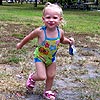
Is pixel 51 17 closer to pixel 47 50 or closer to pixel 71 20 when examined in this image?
pixel 47 50

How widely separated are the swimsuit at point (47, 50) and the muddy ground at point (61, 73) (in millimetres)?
474

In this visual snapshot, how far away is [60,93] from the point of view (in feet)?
15.6

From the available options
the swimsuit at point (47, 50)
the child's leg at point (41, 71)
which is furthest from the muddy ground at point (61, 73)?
the swimsuit at point (47, 50)

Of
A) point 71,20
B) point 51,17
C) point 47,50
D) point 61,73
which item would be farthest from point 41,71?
point 71,20

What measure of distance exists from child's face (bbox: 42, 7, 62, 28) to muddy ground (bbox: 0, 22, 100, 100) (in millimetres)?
909

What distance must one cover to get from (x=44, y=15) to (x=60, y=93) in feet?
3.51

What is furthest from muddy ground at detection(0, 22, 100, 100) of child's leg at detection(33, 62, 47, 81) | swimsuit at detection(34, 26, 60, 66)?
swimsuit at detection(34, 26, 60, 66)

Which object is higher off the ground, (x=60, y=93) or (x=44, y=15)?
(x=44, y=15)

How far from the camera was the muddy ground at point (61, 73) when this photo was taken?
182 inches

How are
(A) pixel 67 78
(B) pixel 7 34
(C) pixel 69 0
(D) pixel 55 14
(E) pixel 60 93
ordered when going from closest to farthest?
1. (D) pixel 55 14
2. (E) pixel 60 93
3. (A) pixel 67 78
4. (B) pixel 7 34
5. (C) pixel 69 0

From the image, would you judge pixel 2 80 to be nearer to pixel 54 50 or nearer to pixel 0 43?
pixel 54 50

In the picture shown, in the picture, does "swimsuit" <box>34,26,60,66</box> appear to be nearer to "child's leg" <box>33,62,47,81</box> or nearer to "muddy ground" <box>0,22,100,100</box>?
"child's leg" <box>33,62,47,81</box>

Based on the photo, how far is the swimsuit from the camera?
4.36 metres

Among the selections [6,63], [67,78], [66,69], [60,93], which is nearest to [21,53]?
[6,63]
